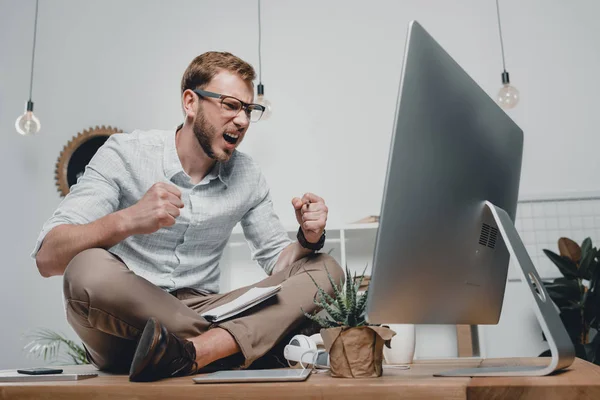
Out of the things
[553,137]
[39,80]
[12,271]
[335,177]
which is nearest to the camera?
[553,137]

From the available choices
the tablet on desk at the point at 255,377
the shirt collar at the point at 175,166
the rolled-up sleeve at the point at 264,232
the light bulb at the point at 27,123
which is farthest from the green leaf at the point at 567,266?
the light bulb at the point at 27,123

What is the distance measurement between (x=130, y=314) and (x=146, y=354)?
0.30m

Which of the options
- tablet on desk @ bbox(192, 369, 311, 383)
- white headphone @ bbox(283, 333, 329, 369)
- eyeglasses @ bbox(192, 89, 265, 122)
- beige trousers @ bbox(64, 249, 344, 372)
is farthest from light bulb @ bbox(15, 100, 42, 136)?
tablet on desk @ bbox(192, 369, 311, 383)

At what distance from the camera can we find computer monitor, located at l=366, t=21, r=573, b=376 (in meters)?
0.73

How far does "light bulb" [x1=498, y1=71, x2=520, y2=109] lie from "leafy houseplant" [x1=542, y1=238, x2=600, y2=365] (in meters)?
0.75

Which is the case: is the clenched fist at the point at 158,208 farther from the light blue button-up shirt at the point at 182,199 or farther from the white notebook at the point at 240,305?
the light blue button-up shirt at the point at 182,199

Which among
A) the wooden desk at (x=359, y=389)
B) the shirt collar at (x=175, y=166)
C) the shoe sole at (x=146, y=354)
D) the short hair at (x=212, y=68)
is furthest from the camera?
the short hair at (x=212, y=68)

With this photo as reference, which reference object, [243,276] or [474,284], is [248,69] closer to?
[474,284]

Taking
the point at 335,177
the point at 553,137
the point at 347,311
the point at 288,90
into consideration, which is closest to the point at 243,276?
the point at 335,177

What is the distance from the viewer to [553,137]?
293 cm

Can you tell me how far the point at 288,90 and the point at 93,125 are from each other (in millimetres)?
1242

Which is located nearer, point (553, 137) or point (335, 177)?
point (553, 137)

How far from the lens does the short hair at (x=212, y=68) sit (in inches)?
70.6

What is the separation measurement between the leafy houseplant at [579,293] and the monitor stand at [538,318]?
1704 millimetres
